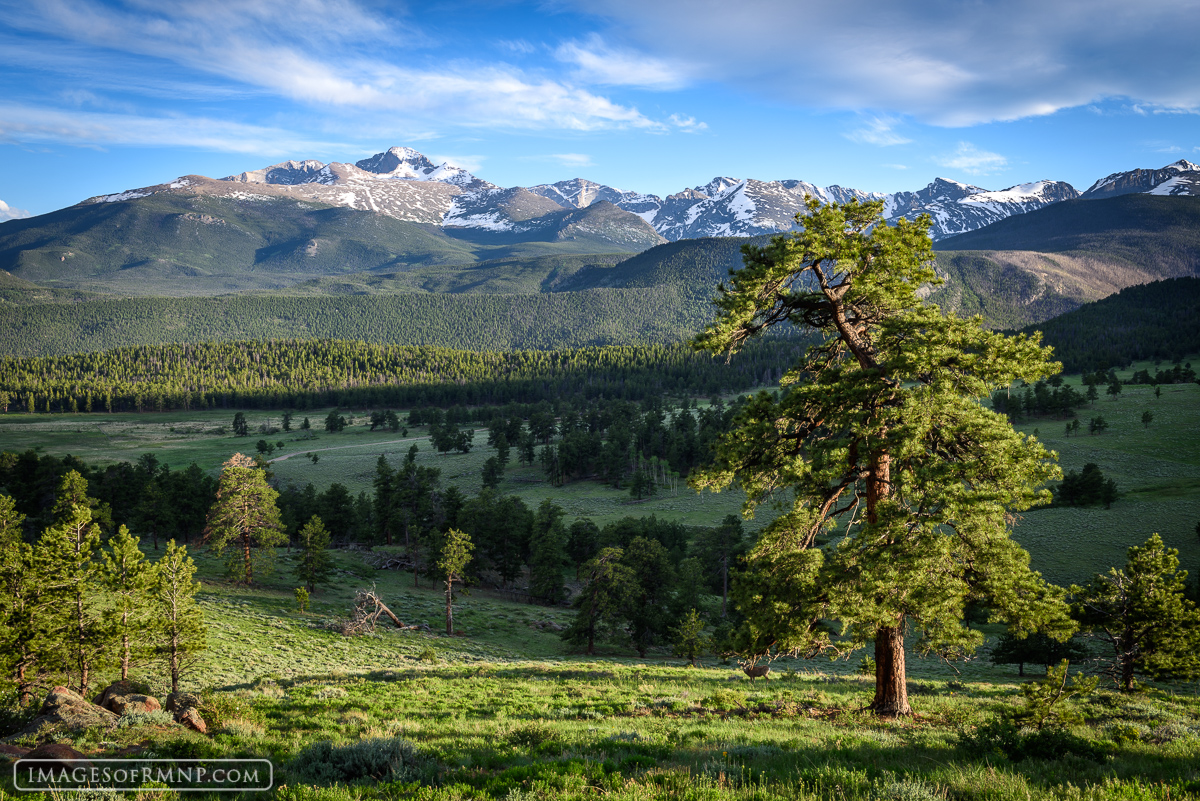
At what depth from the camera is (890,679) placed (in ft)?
48.6

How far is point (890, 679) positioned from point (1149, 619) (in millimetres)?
18143

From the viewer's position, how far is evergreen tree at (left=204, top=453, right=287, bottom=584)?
4578cm

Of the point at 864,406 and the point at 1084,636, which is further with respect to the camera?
the point at 1084,636

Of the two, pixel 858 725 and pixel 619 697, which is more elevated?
pixel 858 725

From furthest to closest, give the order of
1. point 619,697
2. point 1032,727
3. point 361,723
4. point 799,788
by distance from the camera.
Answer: point 619,697 → point 361,723 → point 1032,727 → point 799,788

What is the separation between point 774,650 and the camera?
15898mm

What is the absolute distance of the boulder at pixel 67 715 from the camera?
12.6m

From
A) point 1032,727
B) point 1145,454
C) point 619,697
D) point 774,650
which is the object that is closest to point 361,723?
point 619,697

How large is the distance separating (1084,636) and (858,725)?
48247 millimetres

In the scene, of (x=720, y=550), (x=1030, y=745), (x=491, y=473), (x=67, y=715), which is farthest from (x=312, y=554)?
(x=491, y=473)

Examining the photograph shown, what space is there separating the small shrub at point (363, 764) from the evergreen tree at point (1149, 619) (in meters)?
25.8

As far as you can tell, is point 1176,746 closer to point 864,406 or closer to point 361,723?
point 864,406

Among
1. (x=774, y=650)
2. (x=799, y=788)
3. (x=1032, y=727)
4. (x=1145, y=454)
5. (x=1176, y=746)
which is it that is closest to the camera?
(x=799, y=788)

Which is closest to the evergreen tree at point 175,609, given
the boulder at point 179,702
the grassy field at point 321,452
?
the boulder at point 179,702
